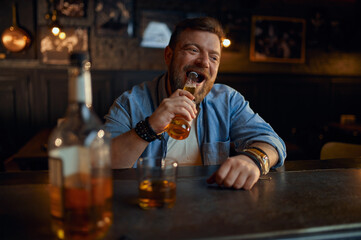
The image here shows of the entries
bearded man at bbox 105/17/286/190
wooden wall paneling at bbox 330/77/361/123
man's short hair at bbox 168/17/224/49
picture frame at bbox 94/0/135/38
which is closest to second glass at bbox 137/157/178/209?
bearded man at bbox 105/17/286/190

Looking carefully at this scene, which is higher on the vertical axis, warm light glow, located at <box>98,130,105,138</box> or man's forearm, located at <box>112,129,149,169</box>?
warm light glow, located at <box>98,130,105,138</box>

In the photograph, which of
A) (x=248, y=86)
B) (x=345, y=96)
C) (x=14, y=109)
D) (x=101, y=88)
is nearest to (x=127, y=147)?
(x=101, y=88)

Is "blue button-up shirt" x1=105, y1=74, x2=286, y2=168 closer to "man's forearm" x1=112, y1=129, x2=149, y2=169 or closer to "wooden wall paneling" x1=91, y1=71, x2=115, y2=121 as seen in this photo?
"man's forearm" x1=112, y1=129, x2=149, y2=169

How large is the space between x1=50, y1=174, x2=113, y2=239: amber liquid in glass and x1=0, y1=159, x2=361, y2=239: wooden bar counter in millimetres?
34

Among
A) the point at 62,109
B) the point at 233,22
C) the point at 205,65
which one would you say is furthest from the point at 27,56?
the point at 205,65

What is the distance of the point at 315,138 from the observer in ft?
12.9

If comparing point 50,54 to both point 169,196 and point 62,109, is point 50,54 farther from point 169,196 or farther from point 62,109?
point 169,196

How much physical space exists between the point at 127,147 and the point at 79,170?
69 cm

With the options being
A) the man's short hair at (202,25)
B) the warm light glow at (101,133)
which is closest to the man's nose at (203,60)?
the man's short hair at (202,25)

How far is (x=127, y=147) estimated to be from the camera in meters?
1.24

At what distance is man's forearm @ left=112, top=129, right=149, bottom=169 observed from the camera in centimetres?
121

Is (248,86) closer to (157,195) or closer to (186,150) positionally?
(186,150)

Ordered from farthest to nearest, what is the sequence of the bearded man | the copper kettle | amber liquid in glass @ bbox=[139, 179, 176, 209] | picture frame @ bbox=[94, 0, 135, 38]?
1. picture frame @ bbox=[94, 0, 135, 38]
2. the copper kettle
3. the bearded man
4. amber liquid in glass @ bbox=[139, 179, 176, 209]

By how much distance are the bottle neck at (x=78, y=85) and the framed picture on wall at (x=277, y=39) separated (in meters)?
3.99
